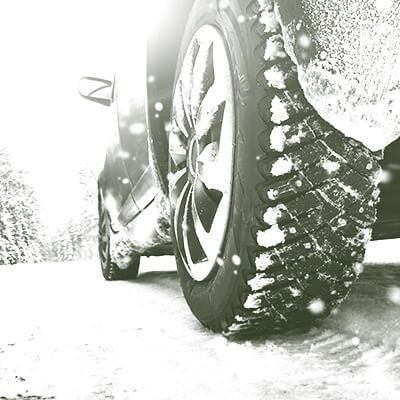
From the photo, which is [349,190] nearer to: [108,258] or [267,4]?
[267,4]

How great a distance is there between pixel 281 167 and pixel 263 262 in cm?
23

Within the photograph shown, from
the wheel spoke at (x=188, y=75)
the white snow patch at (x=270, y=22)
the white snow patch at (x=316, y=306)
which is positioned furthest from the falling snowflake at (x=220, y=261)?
the white snow patch at (x=270, y=22)

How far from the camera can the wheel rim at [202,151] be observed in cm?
152

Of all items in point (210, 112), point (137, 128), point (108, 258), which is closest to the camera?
point (210, 112)

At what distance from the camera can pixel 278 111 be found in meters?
1.35

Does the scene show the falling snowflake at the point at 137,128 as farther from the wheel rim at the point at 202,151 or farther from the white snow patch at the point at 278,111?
the white snow patch at the point at 278,111

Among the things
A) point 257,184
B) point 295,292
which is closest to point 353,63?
point 257,184

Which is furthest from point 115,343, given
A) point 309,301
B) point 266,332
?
point 309,301

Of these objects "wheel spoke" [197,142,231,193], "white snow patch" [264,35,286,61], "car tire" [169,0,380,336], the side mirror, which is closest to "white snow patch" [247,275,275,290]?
"car tire" [169,0,380,336]

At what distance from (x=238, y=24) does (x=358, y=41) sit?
1.06 feet

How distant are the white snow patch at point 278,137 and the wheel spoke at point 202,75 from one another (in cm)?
40

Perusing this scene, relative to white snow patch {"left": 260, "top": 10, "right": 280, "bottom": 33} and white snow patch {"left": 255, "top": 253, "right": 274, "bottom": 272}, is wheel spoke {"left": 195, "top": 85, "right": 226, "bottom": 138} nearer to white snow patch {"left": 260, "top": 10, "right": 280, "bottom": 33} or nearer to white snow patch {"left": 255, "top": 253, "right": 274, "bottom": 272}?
white snow patch {"left": 260, "top": 10, "right": 280, "bottom": 33}

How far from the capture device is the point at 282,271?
1.42 meters

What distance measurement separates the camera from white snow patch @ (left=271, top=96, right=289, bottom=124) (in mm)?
1342
